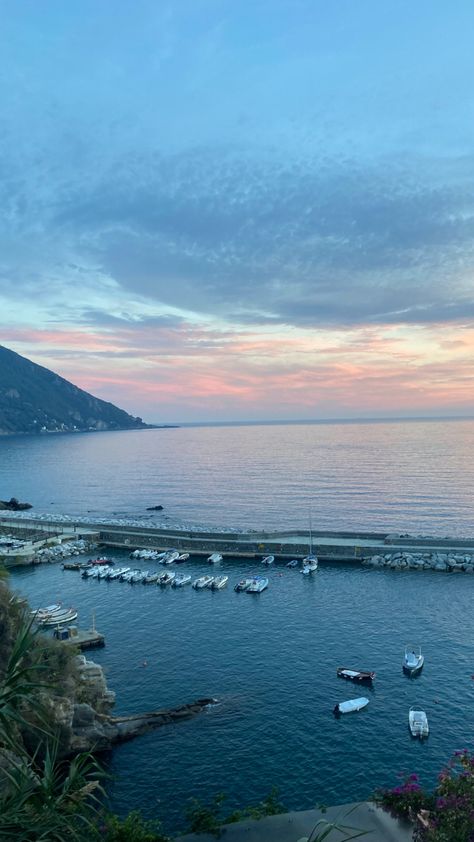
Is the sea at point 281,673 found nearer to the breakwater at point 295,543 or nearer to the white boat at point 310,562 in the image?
the white boat at point 310,562

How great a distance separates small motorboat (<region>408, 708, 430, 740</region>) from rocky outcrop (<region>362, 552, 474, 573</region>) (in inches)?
1358

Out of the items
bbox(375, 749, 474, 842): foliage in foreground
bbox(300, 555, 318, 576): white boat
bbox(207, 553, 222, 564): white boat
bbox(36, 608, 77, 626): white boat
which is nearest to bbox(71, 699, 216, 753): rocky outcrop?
bbox(375, 749, 474, 842): foliage in foreground

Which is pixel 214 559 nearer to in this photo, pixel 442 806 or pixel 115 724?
pixel 115 724

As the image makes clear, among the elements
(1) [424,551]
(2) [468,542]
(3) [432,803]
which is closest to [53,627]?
(3) [432,803]

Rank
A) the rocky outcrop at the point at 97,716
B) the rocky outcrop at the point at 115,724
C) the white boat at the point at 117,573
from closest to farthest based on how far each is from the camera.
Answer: the rocky outcrop at the point at 97,716 → the rocky outcrop at the point at 115,724 → the white boat at the point at 117,573

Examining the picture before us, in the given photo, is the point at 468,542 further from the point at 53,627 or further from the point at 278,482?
the point at 278,482

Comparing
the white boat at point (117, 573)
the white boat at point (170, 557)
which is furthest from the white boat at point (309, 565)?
the white boat at point (117, 573)

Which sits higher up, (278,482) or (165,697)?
(278,482)

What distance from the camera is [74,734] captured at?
105 feet

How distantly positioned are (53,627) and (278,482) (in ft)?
320

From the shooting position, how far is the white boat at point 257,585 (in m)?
60.5

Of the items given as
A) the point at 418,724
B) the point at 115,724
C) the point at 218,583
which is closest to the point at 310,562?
the point at 218,583

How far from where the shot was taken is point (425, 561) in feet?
224

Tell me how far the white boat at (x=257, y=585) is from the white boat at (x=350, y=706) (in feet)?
81.1
